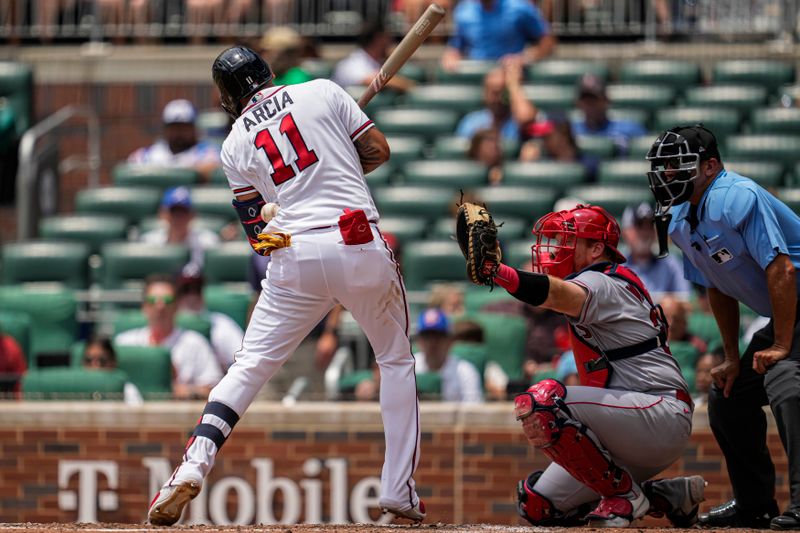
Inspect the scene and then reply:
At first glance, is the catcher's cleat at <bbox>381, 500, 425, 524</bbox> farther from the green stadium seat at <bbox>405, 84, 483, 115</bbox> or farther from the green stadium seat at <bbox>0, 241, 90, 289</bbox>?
the green stadium seat at <bbox>405, 84, 483, 115</bbox>

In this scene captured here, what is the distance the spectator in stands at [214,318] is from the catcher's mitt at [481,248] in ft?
12.4

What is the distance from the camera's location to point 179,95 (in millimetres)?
12727

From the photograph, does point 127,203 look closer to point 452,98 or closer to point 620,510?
point 452,98

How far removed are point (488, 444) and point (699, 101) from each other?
4789mm

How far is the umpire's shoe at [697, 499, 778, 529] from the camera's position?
5.61 meters

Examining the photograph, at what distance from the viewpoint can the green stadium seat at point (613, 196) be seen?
32.0 ft

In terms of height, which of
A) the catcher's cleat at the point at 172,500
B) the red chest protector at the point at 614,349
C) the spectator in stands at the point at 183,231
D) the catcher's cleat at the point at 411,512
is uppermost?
the spectator in stands at the point at 183,231

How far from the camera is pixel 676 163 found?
5.30 metres

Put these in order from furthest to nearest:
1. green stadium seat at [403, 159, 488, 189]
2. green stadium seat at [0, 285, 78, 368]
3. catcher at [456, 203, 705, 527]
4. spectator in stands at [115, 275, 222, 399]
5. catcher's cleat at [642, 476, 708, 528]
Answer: green stadium seat at [403, 159, 488, 189] → green stadium seat at [0, 285, 78, 368] → spectator in stands at [115, 275, 222, 399] → catcher's cleat at [642, 476, 708, 528] → catcher at [456, 203, 705, 527]

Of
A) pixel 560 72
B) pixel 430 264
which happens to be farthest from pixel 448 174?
pixel 560 72

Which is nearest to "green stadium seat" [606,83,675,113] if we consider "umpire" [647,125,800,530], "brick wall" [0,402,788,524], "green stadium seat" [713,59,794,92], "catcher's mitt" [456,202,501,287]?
"green stadium seat" [713,59,794,92]

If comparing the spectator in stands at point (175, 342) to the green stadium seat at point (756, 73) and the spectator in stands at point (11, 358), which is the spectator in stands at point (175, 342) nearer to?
the spectator in stands at point (11, 358)

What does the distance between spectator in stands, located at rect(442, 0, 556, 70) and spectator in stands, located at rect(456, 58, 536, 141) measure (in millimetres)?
595

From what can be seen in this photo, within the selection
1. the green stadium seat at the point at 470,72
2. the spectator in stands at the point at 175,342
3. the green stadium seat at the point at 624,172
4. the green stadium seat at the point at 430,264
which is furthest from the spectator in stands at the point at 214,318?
the green stadium seat at the point at 470,72
